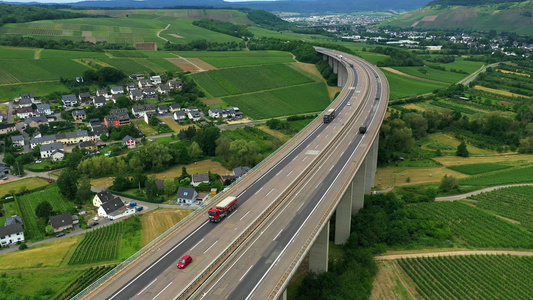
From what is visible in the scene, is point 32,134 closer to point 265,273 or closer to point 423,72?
point 265,273

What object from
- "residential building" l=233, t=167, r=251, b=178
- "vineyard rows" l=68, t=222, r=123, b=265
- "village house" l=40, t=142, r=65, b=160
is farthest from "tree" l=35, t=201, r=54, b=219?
"residential building" l=233, t=167, r=251, b=178

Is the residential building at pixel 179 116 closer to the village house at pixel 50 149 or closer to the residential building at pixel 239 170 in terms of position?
the village house at pixel 50 149

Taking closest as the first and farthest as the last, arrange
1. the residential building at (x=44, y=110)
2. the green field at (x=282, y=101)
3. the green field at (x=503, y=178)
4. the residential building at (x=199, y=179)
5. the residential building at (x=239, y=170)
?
the green field at (x=503, y=178)
the residential building at (x=199, y=179)
the residential building at (x=239, y=170)
the residential building at (x=44, y=110)
the green field at (x=282, y=101)

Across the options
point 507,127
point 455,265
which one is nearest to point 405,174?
point 455,265

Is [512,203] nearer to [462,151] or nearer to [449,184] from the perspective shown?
[449,184]

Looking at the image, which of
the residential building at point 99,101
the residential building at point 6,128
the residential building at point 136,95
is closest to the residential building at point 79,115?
the residential building at point 99,101

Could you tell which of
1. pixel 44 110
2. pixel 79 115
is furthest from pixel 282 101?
pixel 44 110

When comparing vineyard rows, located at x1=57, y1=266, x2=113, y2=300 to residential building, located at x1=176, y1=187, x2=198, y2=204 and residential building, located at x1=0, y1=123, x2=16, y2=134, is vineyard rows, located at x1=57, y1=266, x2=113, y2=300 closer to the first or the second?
residential building, located at x1=176, y1=187, x2=198, y2=204
